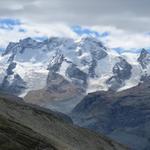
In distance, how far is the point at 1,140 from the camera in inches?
7741

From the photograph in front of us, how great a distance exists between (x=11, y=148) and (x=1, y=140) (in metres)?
4.11

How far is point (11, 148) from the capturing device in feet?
641
